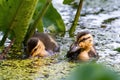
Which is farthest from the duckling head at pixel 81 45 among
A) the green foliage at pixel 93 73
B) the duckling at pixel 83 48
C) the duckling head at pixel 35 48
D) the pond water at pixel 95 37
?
the green foliage at pixel 93 73

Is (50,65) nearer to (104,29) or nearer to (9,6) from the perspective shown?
(9,6)

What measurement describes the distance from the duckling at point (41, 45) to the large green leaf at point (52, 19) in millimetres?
238

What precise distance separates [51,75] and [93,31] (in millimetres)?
1724

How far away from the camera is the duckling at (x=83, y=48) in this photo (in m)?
3.70

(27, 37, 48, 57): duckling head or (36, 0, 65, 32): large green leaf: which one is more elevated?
(36, 0, 65, 32): large green leaf

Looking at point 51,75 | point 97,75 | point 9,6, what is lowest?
point 51,75

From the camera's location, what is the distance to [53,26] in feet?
14.4

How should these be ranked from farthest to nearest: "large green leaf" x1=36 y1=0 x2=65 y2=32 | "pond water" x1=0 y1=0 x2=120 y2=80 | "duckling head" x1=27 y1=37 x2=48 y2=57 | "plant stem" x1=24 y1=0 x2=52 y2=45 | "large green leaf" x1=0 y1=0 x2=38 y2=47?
1. "large green leaf" x1=36 y1=0 x2=65 y2=32
2. "duckling head" x1=27 y1=37 x2=48 y2=57
3. "plant stem" x1=24 y1=0 x2=52 y2=45
4. "large green leaf" x1=0 y1=0 x2=38 y2=47
5. "pond water" x1=0 y1=0 x2=120 y2=80

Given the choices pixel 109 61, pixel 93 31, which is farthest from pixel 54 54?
pixel 93 31

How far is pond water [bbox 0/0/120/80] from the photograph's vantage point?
126 inches

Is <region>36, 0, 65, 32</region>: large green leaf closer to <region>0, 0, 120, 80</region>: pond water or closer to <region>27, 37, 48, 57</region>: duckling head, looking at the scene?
<region>0, 0, 120, 80</region>: pond water

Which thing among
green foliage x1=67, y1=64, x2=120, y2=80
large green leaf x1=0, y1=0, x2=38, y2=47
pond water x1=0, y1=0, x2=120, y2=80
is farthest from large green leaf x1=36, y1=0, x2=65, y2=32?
green foliage x1=67, y1=64, x2=120, y2=80

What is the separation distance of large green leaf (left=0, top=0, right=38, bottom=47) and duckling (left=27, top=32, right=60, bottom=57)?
132mm

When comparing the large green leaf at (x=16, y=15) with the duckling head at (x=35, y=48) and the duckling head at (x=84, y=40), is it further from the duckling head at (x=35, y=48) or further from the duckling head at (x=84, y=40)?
the duckling head at (x=84, y=40)
